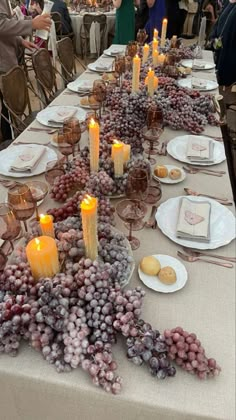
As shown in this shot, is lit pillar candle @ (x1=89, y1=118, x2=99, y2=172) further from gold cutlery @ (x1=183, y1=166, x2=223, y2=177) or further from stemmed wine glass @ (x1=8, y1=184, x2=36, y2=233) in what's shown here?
gold cutlery @ (x1=183, y1=166, x2=223, y2=177)

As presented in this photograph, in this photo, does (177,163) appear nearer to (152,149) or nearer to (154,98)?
(152,149)

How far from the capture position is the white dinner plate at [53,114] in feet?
5.77

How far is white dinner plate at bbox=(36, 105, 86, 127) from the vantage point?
1759 mm

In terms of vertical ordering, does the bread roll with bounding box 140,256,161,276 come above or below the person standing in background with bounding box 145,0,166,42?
below

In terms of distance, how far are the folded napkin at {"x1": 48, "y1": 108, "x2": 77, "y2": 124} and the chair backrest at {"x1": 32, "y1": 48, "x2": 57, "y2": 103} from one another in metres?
0.81

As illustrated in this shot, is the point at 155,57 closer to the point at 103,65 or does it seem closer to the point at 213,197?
the point at 103,65

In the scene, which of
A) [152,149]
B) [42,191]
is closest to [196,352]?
[42,191]

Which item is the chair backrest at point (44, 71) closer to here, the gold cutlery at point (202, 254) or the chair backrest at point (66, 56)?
the chair backrest at point (66, 56)

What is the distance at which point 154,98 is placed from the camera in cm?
166

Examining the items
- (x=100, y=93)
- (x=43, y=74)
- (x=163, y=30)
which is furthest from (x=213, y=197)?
(x=163, y=30)

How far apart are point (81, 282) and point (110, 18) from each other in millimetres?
5489

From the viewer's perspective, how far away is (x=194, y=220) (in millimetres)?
1087

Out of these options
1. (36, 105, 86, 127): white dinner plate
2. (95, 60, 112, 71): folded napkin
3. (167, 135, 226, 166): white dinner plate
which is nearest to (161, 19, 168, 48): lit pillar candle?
(95, 60, 112, 71): folded napkin

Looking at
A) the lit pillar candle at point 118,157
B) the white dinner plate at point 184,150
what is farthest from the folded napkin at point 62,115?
the lit pillar candle at point 118,157
